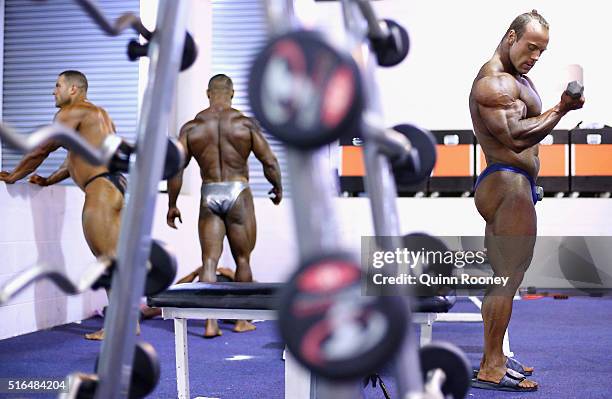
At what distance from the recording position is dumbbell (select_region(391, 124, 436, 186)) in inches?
43.6

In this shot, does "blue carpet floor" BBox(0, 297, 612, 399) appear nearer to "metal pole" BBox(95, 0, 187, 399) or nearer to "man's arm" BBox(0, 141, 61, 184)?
"man's arm" BBox(0, 141, 61, 184)

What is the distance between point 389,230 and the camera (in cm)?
104

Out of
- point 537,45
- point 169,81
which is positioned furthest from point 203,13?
point 169,81

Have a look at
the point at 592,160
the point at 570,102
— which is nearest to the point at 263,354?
the point at 570,102

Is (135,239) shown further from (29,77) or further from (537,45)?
(29,77)

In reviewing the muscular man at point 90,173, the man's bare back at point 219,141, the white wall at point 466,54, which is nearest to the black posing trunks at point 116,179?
the muscular man at point 90,173

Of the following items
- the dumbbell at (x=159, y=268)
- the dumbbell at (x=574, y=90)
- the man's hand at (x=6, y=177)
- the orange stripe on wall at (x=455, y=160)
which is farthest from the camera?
the orange stripe on wall at (x=455, y=160)

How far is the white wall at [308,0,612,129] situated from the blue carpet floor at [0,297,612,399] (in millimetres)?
2649

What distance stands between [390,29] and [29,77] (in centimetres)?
639

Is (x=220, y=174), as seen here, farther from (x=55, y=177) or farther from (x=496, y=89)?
(x=496, y=89)

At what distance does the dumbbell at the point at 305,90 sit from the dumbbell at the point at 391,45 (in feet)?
1.35

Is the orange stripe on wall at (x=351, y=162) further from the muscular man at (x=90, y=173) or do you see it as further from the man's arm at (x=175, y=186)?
the muscular man at (x=90, y=173)

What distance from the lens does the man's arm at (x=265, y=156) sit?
15.6 feet

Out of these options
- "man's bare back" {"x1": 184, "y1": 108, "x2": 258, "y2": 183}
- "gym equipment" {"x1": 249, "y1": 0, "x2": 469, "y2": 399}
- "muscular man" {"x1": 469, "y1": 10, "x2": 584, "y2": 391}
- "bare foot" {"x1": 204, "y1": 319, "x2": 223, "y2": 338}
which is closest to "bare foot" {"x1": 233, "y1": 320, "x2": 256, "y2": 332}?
"bare foot" {"x1": 204, "y1": 319, "x2": 223, "y2": 338}
